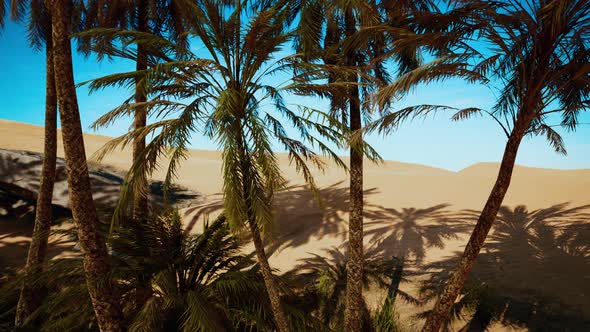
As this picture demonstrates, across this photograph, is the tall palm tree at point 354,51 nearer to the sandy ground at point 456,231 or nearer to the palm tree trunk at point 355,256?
the palm tree trunk at point 355,256

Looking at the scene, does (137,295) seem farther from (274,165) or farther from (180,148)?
(274,165)

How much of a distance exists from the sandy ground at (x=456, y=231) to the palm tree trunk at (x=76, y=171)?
327cm

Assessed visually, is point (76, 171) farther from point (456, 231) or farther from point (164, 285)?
point (456, 231)

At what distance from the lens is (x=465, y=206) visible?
545 inches

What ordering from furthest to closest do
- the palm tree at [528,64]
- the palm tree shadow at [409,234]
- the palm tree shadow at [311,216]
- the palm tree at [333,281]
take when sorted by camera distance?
the palm tree shadow at [311,216], the palm tree shadow at [409,234], the palm tree at [333,281], the palm tree at [528,64]

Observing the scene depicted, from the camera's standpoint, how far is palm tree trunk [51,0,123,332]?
6.54 metres

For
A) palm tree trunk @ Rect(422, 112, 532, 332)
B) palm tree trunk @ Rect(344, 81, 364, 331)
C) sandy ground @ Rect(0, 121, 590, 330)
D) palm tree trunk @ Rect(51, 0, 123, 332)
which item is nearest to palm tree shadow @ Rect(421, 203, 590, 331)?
sandy ground @ Rect(0, 121, 590, 330)

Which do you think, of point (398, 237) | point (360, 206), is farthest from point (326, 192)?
point (360, 206)

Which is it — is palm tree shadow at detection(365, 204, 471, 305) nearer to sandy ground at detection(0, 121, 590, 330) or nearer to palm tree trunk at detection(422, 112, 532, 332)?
sandy ground at detection(0, 121, 590, 330)

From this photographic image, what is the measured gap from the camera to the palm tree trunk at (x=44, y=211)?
925cm

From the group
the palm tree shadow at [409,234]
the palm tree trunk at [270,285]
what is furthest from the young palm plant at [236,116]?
the palm tree shadow at [409,234]

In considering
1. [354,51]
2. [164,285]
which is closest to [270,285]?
[164,285]

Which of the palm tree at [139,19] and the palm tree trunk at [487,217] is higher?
the palm tree at [139,19]

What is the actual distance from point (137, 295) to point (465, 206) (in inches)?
451
